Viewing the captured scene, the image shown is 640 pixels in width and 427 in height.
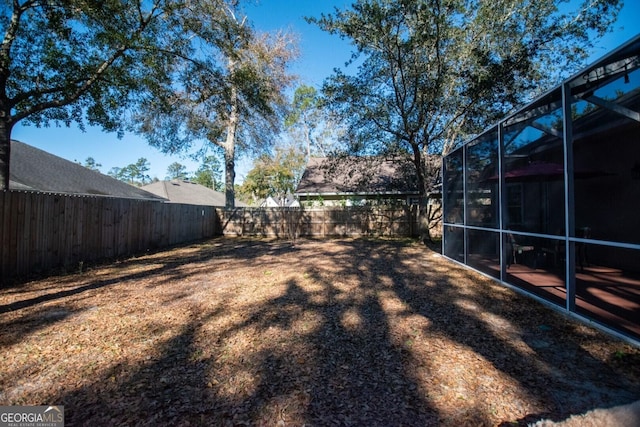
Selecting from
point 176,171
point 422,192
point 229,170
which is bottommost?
point 422,192

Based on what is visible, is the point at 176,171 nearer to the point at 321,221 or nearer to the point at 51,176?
the point at 51,176

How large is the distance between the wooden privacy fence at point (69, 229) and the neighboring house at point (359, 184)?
275 inches

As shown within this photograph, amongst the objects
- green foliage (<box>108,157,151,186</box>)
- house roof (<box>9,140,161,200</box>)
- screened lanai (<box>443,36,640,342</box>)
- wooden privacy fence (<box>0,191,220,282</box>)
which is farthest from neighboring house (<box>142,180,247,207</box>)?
green foliage (<box>108,157,151,186</box>)

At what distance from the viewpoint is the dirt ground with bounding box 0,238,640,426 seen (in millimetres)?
1965

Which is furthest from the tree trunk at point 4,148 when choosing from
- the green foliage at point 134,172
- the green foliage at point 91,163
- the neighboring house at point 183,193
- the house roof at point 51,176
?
A: the green foliage at point 91,163

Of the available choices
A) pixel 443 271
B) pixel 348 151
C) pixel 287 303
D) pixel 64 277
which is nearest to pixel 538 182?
pixel 443 271

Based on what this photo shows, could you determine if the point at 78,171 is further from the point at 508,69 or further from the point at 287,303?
the point at 508,69

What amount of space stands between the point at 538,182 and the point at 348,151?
6.92m

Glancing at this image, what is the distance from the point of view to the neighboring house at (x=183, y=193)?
74.8ft

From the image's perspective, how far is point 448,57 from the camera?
862cm

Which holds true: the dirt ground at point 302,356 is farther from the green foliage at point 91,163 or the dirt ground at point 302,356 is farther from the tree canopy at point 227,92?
the green foliage at point 91,163

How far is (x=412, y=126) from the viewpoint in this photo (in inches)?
383

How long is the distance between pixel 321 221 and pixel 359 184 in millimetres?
2707

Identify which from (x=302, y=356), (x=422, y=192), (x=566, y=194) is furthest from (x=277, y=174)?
(x=302, y=356)
